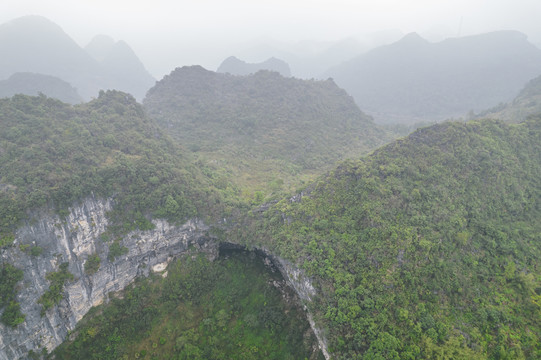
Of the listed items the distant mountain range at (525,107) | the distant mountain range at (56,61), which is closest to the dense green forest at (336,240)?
the distant mountain range at (525,107)

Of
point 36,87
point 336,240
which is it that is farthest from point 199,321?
→ point 36,87

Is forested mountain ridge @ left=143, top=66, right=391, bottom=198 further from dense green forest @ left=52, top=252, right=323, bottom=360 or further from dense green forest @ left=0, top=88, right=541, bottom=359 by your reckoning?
dense green forest @ left=52, top=252, right=323, bottom=360

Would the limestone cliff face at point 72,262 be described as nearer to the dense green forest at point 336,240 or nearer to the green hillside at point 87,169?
the dense green forest at point 336,240

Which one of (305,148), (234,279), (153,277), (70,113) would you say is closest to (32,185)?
(153,277)

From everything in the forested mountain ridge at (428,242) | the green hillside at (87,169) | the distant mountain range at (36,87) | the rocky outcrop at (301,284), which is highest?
the distant mountain range at (36,87)

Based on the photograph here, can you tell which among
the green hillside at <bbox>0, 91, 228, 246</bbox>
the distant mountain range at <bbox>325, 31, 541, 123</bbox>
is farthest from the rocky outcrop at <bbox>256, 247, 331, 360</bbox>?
the distant mountain range at <bbox>325, 31, 541, 123</bbox>
